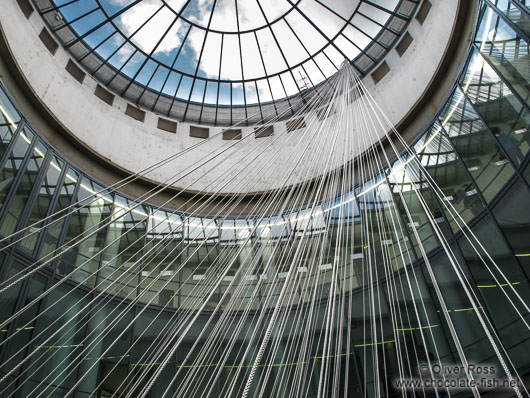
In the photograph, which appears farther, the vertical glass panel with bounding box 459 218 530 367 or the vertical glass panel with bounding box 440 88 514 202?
the vertical glass panel with bounding box 440 88 514 202

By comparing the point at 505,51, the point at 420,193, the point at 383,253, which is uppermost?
the point at 505,51

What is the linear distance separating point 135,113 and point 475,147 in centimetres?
1259

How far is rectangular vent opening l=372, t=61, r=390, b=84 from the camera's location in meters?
14.0

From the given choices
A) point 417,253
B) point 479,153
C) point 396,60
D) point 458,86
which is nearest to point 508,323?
point 417,253

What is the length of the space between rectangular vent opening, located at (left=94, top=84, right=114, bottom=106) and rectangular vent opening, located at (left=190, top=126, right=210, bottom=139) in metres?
3.53

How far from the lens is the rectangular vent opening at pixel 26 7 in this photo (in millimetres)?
10625

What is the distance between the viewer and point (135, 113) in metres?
15.0

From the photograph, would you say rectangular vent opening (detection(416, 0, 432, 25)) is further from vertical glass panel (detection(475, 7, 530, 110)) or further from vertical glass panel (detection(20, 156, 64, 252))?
vertical glass panel (detection(20, 156, 64, 252))

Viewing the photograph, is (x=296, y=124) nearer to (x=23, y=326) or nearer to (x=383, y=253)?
(x=383, y=253)

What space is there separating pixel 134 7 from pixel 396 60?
985 cm

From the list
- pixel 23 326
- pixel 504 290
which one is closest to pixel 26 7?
pixel 23 326

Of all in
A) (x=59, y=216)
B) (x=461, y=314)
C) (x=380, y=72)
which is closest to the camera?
(x=461, y=314)

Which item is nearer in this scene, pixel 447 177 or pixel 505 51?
pixel 505 51

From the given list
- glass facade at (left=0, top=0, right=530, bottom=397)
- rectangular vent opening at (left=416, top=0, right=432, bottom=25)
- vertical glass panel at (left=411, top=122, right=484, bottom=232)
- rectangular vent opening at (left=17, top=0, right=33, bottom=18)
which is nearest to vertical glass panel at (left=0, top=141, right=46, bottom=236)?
glass facade at (left=0, top=0, right=530, bottom=397)
